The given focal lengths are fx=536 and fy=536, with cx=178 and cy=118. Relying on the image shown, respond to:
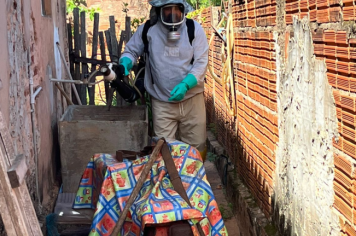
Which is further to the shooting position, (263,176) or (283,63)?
(263,176)

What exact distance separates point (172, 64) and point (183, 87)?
34 cm

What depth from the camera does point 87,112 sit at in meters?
6.11

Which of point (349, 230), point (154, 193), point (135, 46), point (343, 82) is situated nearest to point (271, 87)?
point (154, 193)

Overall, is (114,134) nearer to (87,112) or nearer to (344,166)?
(87,112)

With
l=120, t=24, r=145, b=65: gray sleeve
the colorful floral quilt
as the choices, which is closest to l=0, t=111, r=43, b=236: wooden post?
the colorful floral quilt

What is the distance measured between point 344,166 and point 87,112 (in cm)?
425

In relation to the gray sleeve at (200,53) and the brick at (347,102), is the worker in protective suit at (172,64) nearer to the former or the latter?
the gray sleeve at (200,53)

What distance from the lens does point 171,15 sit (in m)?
5.12

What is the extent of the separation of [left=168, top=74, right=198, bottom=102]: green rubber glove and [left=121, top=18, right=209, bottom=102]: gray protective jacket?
0.29 ft

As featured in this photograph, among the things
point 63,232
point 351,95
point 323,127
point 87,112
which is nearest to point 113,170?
point 63,232

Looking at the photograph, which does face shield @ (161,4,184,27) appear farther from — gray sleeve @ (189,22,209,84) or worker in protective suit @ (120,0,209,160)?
gray sleeve @ (189,22,209,84)

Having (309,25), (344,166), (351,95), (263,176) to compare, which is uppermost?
(309,25)

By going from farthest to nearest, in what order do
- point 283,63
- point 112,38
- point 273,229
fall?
1. point 112,38
2. point 273,229
3. point 283,63

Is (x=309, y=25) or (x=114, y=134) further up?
(x=309, y=25)
